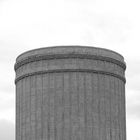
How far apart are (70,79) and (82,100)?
8.16 feet

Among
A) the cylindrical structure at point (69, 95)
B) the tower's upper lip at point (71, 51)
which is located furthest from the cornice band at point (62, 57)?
the tower's upper lip at point (71, 51)

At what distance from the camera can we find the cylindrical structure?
52688mm

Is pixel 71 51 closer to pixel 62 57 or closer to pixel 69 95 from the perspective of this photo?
pixel 62 57

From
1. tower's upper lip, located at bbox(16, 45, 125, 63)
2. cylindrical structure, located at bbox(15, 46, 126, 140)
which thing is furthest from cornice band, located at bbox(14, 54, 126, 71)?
tower's upper lip, located at bbox(16, 45, 125, 63)

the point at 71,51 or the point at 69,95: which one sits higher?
the point at 71,51

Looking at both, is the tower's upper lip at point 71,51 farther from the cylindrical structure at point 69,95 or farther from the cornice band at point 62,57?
the cornice band at point 62,57

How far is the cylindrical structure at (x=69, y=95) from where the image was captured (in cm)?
5269

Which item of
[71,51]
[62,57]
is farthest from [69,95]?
[71,51]

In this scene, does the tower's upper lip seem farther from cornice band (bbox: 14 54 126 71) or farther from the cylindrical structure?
cornice band (bbox: 14 54 126 71)

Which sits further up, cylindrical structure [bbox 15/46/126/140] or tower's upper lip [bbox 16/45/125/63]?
tower's upper lip [bbox 16/45/125/63]

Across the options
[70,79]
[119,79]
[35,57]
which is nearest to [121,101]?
[119,79]

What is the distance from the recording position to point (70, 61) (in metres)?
54.2

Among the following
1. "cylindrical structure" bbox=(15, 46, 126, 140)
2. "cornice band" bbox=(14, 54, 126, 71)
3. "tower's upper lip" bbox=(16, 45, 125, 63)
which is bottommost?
"cylindrical structure" bbox=(15, 46, 126, 140)

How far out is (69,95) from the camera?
174ft
